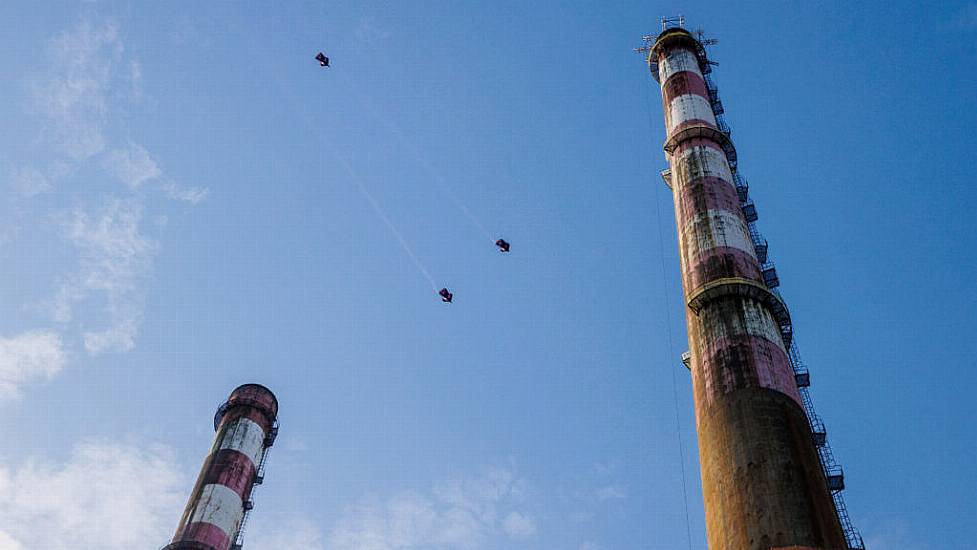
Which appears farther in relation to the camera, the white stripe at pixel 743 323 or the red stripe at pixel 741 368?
the white stripe at pixel 743 323

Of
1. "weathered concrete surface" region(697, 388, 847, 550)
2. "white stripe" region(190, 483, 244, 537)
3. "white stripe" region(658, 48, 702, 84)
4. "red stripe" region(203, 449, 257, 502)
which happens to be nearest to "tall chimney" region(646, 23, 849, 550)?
"weathered concrete surface" region(697, 388, 847, 550)

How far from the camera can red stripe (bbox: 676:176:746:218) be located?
33750 millimetres

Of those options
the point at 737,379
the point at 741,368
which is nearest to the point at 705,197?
the point at 741,368

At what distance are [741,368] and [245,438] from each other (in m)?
32.3

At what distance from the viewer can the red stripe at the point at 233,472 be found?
45.7 m

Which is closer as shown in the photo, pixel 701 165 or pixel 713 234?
pixel 713 234

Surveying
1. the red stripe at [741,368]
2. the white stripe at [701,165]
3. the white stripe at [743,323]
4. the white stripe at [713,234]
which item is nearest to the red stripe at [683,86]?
the white stripe at [701,165]

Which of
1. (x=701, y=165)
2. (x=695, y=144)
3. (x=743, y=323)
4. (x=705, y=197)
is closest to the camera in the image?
(x=743, y=323)

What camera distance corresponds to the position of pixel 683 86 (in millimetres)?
42562

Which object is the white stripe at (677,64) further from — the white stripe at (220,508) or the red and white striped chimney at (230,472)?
the white stripe at (220,508)

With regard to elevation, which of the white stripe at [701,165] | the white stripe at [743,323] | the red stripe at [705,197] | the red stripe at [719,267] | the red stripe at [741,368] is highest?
the white stripe at [701,165]

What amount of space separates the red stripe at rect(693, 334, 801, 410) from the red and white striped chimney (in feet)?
91.3

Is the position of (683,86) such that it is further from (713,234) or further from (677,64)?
(713,234)

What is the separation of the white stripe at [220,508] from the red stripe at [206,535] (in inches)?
9.9
